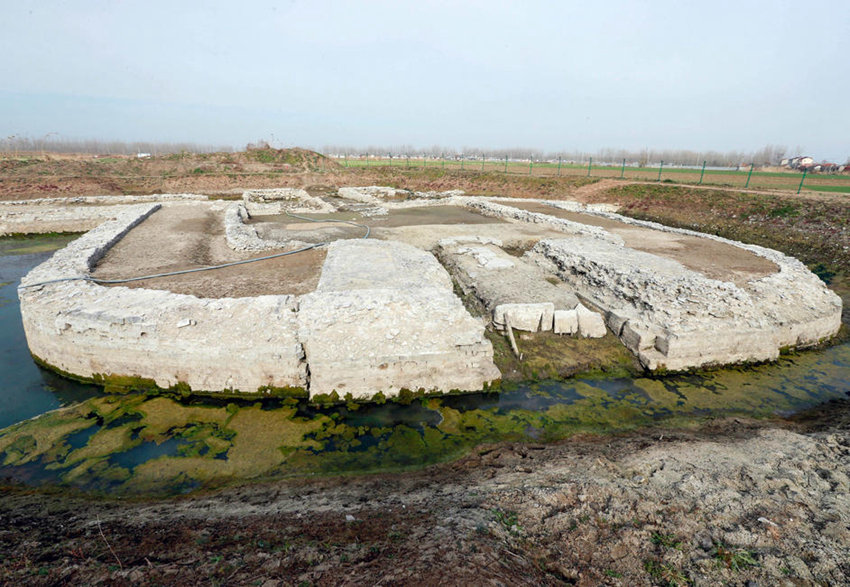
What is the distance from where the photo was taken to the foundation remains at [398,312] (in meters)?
5.82

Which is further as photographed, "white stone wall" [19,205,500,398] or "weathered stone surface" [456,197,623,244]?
"weathered stone surface" [456,197,623,244]

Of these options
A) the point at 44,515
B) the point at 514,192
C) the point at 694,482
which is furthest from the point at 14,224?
the point at 514,192

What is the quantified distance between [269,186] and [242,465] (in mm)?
31016

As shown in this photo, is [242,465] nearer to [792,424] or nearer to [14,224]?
[792,424]

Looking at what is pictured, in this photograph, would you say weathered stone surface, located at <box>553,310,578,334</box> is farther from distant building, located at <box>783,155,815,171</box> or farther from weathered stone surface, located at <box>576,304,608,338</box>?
distant building, located at <box>783,155,815,171</box>

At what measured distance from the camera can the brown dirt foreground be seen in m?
2.77

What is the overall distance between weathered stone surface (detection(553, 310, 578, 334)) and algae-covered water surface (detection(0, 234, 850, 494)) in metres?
1.09

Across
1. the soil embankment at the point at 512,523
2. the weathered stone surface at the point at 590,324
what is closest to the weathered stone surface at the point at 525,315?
the weathered stone surface at the point at 590,324

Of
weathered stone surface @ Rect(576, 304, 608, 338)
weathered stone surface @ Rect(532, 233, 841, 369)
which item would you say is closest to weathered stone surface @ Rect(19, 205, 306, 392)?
weathered stone surface @ Rect(576, 304, 608, 338)

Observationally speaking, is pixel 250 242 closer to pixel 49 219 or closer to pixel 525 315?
pixel 525 315

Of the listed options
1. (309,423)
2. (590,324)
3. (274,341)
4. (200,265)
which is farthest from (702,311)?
(200,265)

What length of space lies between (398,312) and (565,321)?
3.30 metres

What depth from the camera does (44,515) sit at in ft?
12.7

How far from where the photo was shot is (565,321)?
24.0ft
